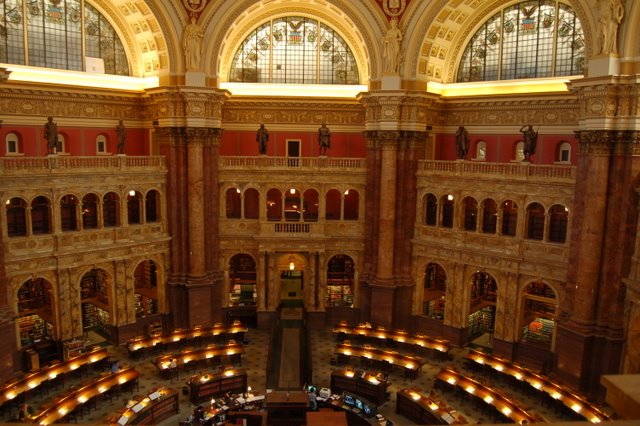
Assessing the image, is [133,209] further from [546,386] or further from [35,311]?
[546,386]

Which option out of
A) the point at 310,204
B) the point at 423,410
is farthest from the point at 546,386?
the point at 310,204

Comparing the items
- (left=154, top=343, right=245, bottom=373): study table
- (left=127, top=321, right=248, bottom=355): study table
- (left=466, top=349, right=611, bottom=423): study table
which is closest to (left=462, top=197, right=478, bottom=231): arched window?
(left=466, top=349, right=611, bottom=423): study table

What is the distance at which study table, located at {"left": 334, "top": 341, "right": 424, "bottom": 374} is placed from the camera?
2658cm

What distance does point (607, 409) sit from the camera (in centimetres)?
2381

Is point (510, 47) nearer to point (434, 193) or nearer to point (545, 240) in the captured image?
point (434, 193)

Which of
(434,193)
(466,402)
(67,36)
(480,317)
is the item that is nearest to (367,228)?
(434,193)

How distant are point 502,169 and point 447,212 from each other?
5.25 meters

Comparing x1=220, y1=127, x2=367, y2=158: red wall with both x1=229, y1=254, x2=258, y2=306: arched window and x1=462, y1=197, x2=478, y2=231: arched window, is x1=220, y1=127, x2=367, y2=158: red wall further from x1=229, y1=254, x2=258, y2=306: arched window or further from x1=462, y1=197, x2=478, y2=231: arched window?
x1=462, y1=197, x2=478, y2=231: arched window

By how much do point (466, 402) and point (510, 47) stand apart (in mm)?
20616

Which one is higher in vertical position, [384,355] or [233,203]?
[233,203]

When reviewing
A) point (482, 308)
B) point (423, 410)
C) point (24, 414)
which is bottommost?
point (423, 410)

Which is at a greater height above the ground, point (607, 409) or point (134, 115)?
point (134, 115)

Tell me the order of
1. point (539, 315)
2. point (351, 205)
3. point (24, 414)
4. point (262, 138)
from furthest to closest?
point (351, 205) < point (262, 138) < point (539, 315) < point (24, 414)

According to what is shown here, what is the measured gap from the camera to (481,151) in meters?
32.8
